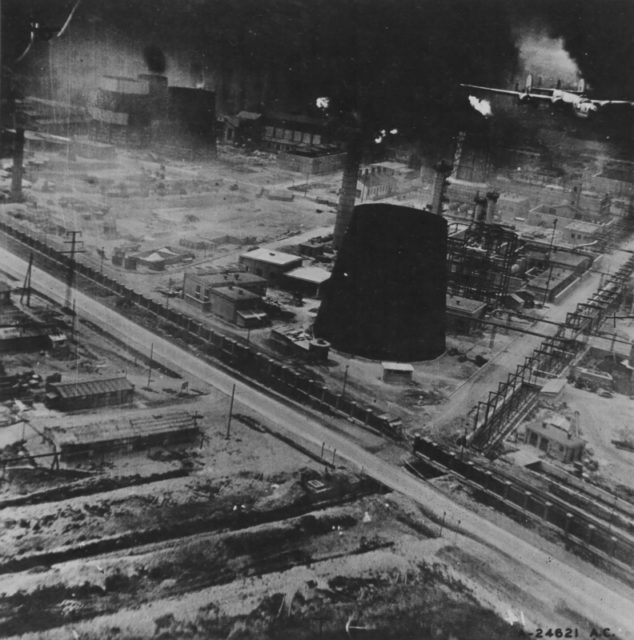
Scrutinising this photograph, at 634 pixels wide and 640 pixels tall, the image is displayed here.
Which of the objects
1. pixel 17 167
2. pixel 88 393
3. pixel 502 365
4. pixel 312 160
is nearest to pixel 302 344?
pixel 502 365

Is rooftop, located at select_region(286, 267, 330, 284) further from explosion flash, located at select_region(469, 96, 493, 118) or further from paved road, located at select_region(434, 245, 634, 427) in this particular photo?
explosion flash, located at select_region(469, 96, 493, 118)

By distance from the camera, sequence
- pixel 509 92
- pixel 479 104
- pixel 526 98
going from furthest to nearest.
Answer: pixel 526 98 < pixel 479 104 < pixel 509 92

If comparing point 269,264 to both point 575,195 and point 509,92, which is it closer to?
point 509,92

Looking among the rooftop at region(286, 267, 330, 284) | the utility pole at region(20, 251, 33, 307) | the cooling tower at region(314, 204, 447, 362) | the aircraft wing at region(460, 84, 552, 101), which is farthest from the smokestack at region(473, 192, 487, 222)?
the cooling tower at region(314, 204, 447, 362)

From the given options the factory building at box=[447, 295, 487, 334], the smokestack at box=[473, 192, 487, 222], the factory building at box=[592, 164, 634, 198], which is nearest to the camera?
the factory building at box=[447, 295, 487, 334]

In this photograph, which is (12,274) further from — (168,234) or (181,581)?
(181,581)

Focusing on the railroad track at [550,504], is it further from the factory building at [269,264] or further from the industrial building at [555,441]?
the factory building at [269,264]

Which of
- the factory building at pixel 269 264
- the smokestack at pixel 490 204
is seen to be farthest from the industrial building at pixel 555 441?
the smokestack at pixel 490 204

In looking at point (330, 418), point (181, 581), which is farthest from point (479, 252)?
point (181, 581)
